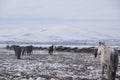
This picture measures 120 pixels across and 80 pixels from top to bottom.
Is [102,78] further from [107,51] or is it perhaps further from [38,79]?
[38,79]

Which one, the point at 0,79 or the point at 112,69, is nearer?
the point at 112,69

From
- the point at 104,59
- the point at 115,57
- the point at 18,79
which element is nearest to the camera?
the point at 115,57

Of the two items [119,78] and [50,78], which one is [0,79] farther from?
[119,78]

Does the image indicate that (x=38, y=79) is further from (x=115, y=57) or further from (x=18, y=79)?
(x=115, y=57)

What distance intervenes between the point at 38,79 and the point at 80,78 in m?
2.05

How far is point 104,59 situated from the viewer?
11078 millimetres

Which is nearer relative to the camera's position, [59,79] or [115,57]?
[115,57]

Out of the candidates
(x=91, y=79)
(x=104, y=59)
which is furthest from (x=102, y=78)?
(x=104, y=59)

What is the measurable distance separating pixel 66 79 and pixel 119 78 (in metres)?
2.39

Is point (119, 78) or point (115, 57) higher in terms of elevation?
point (115, 57)

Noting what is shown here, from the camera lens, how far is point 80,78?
12.3 m

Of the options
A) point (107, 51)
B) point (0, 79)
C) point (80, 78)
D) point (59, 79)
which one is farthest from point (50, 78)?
point (107, 51)

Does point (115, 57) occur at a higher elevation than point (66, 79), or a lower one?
higher

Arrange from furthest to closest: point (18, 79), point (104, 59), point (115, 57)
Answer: point (18, 79)
point (104, 59)
point (115, 57)
